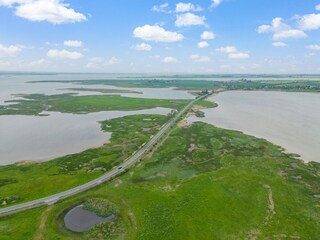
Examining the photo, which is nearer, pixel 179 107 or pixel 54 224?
pixel 54 224

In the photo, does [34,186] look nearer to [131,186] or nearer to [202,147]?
[131,186]

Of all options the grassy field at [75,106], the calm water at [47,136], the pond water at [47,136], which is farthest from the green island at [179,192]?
the grassy field at [75,106]

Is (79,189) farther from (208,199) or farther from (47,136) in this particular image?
(47,136)

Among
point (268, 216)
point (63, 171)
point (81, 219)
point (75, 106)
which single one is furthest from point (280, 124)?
point (75, 106)

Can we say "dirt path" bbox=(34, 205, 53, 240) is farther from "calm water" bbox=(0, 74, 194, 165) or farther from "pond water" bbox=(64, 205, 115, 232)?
"calm water" bbox=(0, 74, 194, 165)

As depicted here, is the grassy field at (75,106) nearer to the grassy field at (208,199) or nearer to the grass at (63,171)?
the grass at (63,171)

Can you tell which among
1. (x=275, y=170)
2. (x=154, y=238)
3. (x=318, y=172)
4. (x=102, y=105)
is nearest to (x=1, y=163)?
(x=154, y=238)

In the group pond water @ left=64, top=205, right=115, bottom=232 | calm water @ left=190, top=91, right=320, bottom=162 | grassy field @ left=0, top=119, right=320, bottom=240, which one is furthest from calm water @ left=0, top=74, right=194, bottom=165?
calm water @ left=190, top=91, right=320, bottom=162
